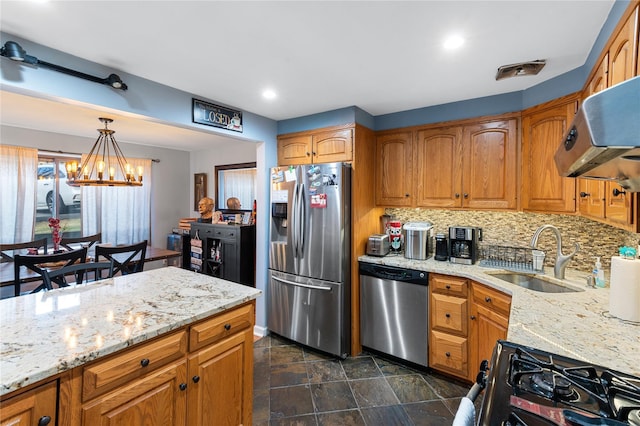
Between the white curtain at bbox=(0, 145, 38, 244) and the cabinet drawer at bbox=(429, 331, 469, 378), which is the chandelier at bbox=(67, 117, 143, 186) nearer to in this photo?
the white curtain at bbox=(0, 145, 38, 244)

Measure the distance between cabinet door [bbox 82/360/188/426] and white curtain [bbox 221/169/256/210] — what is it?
11.0ft

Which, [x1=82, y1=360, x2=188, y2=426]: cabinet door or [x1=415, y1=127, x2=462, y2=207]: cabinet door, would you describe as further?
[x1=415, y1=127, x2=462, y2=207]: cabinet door

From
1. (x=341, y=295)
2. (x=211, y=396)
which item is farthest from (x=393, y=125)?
(x=211, y=396)

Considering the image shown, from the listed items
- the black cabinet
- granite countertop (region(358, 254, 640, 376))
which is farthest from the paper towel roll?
the black cabinet

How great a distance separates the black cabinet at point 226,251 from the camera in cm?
362

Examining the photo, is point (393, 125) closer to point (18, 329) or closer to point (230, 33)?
point (230, 33)

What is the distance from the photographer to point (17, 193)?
146 inches

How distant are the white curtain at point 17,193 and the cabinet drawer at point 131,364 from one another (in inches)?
154

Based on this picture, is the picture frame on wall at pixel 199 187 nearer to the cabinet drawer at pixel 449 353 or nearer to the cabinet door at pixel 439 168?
the cabinet door at pixel 439 168

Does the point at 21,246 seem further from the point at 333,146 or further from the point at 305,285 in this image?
the point at 333,146

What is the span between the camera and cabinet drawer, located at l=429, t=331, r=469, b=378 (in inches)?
91.4

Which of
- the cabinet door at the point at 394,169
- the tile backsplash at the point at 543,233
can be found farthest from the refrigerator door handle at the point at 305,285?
the tile backsplash at the point at 543,233

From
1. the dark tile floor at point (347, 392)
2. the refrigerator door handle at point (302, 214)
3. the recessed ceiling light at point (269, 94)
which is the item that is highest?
the recessed ceiling light at point (269, 94)

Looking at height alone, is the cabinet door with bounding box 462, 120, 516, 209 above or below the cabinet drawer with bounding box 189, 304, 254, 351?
above
